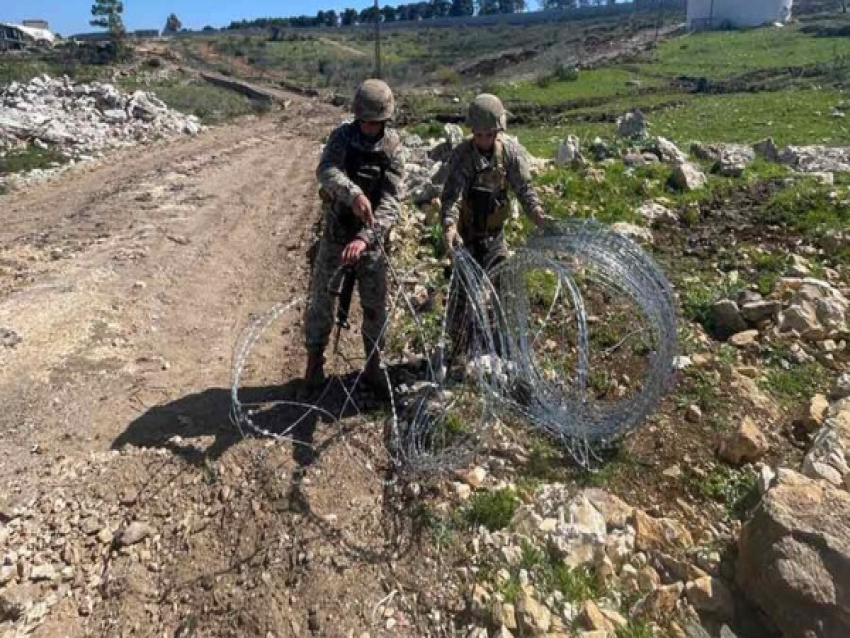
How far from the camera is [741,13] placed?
7494 centimetres

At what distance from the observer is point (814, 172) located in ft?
39.8

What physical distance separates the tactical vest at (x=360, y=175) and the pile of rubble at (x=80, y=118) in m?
14.6

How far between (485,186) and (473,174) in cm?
14

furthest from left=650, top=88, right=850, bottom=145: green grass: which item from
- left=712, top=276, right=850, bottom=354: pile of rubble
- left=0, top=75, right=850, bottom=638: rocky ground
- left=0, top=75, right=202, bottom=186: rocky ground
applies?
left=0, top=75, right=202, bottom=186: rocky ground

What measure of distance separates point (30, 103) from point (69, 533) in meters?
21.2

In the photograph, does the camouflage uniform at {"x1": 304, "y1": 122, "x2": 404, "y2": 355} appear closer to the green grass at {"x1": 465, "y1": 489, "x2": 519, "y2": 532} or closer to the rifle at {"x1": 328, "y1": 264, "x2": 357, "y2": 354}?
the rifle at {"x1": 328, "y1": 264, "x2": 357, "y2": 354}

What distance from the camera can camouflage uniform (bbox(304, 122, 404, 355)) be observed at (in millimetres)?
5188

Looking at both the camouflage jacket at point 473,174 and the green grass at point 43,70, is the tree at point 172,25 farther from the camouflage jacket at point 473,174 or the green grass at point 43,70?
the camouflage jacket at point 473,174

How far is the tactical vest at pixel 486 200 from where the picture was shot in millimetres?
5625

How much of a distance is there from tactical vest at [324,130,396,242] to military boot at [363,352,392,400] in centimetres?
110

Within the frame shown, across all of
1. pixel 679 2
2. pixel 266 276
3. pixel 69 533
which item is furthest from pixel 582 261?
pixel 679 2

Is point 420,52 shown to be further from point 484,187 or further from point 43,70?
point 484,187

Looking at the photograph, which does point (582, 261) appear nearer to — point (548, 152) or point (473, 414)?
point (473, 414)

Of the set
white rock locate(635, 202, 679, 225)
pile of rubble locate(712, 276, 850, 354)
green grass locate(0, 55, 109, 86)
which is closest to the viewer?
pile of rubble locate(712, 276, 850, 354)
